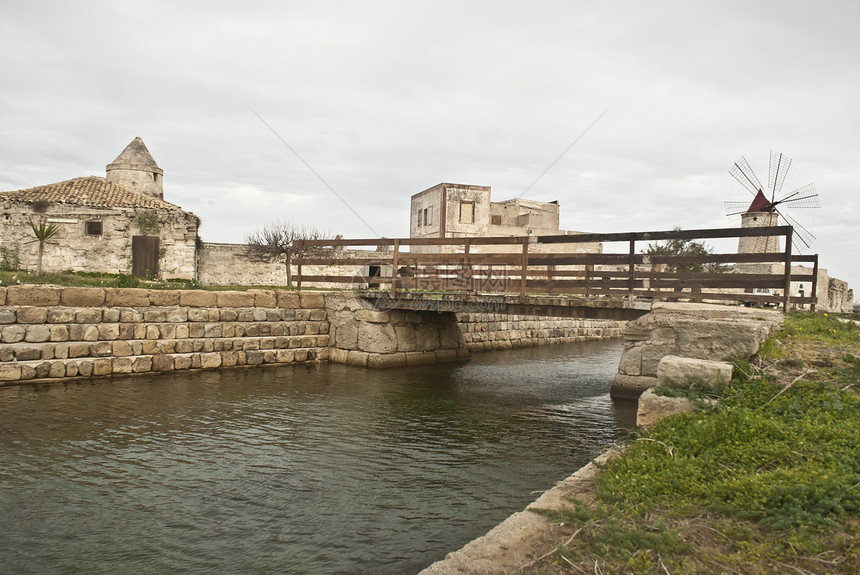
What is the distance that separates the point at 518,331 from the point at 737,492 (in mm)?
17767

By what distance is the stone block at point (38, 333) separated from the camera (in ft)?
34.6

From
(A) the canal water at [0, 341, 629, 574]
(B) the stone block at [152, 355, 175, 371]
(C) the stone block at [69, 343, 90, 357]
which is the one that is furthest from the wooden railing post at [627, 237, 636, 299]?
(C) the stone block at [69, 343, 90, 357]

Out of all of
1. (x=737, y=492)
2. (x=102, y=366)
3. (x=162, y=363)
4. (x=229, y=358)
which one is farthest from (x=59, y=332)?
(x=737, y=492)

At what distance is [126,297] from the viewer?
11820mm

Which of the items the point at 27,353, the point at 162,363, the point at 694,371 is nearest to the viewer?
the point at 694,371

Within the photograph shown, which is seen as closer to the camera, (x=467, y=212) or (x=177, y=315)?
(x=177, y=315)

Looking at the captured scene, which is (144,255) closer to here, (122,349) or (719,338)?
(122,349)

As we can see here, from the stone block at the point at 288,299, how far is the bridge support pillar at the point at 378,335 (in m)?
0.86

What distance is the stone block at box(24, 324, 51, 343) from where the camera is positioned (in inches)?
416

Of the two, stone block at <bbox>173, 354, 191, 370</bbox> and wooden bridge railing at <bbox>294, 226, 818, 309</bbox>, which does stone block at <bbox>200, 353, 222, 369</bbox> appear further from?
wooden bridge railing at <bbox>294, 226, 818, 309</bbox>

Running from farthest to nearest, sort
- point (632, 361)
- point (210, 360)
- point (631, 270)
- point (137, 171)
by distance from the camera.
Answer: point (137, 171)
point (210, 360)
point (632, 361)
point (631, 270)

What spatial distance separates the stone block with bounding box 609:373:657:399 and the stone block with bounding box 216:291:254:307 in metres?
8.60

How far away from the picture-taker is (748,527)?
9.64 ft

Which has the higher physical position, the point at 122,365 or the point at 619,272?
the point at 619,272
